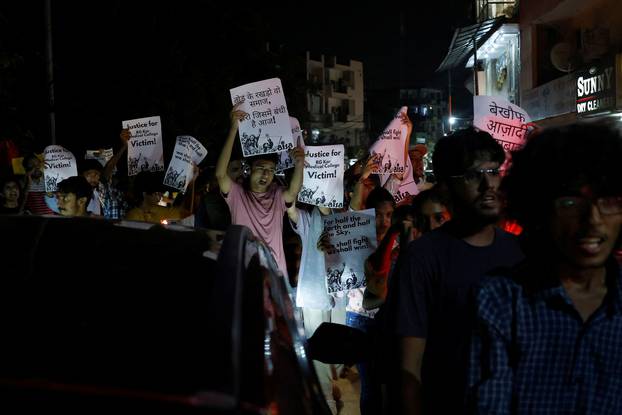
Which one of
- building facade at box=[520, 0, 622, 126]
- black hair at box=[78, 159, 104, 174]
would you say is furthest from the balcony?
black hair at box=[78, 159, 104, 174]

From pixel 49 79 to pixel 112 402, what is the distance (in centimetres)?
1864

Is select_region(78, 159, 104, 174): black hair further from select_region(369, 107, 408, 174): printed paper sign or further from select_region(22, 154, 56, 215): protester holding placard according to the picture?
select_region(369, 107, 408, 174): printed paper sign

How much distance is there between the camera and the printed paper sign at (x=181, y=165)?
9.88 m

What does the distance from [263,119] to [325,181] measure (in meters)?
0.99

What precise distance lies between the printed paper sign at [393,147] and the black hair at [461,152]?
5.84m

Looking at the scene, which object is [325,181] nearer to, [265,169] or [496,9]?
[265,169]

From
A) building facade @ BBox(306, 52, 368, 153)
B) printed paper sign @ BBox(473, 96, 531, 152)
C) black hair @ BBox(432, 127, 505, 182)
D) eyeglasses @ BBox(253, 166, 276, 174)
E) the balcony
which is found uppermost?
building facade @ BBox(306, 52, 368, 153)

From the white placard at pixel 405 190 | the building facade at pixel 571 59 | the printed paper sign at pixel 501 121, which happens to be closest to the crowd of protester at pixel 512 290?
the printed paper sign at pixel 501 121

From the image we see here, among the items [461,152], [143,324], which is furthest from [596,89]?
[143,324]

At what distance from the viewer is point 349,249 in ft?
22.1

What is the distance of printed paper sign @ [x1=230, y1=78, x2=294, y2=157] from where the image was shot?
777 cm

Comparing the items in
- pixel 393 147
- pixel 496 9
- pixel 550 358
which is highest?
pixel 496 9

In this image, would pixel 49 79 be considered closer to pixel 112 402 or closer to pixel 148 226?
pixel 148 226

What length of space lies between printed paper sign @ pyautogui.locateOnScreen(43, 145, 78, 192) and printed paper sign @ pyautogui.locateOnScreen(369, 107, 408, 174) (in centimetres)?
451
